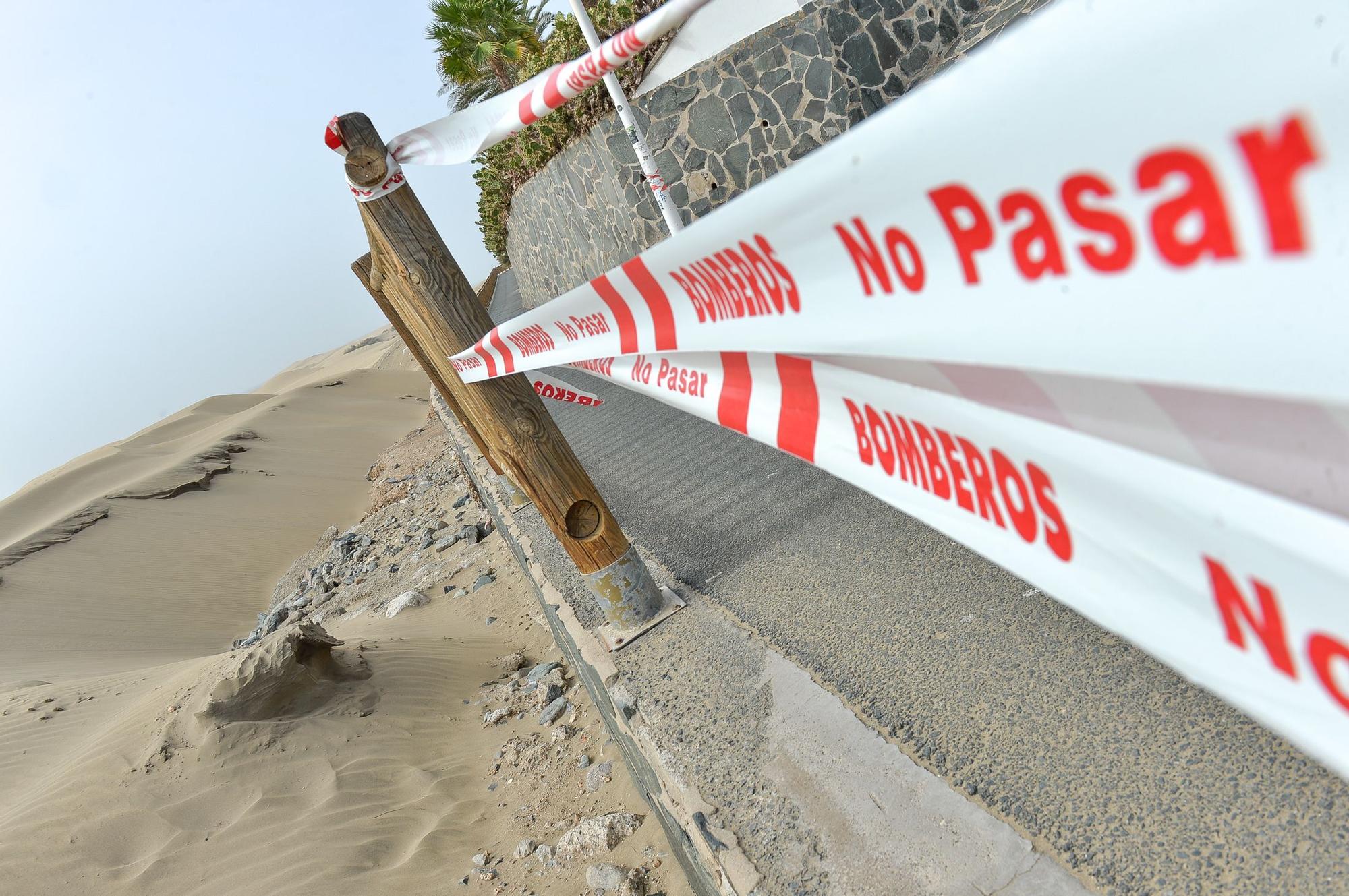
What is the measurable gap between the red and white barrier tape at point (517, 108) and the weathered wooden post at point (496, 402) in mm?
160

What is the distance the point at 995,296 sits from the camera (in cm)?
91

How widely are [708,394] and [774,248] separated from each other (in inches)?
28.2

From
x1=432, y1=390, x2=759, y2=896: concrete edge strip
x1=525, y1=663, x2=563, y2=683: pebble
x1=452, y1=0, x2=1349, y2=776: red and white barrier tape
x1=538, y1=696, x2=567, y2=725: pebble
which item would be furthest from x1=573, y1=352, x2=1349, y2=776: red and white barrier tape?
x1=525, y1=663, x2=563, y2=683: pebble

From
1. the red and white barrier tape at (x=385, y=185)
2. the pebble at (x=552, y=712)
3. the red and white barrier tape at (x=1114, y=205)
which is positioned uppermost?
the red and white barrier tape at (x=385, y=185)

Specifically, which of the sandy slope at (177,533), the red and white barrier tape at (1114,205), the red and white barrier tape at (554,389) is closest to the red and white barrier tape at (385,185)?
the red and white barrier tape at (554,389)

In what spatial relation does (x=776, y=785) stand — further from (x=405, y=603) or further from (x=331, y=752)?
(x=405, y=603)

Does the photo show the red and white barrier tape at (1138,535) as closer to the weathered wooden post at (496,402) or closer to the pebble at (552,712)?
the weathered wooden post at (496,402)

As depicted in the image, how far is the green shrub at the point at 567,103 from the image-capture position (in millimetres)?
9375

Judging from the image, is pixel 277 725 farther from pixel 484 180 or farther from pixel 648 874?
pixel 484 180

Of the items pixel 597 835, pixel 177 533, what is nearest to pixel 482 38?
pixel 177 533

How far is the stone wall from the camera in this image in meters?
8.12

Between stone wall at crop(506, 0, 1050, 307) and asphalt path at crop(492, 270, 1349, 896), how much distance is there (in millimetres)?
5398

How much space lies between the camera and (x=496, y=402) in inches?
131

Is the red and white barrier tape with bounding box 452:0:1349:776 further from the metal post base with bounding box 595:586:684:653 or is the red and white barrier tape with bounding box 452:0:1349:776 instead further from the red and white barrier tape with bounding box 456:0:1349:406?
the metal post base with bounding box 595:586:684:653
